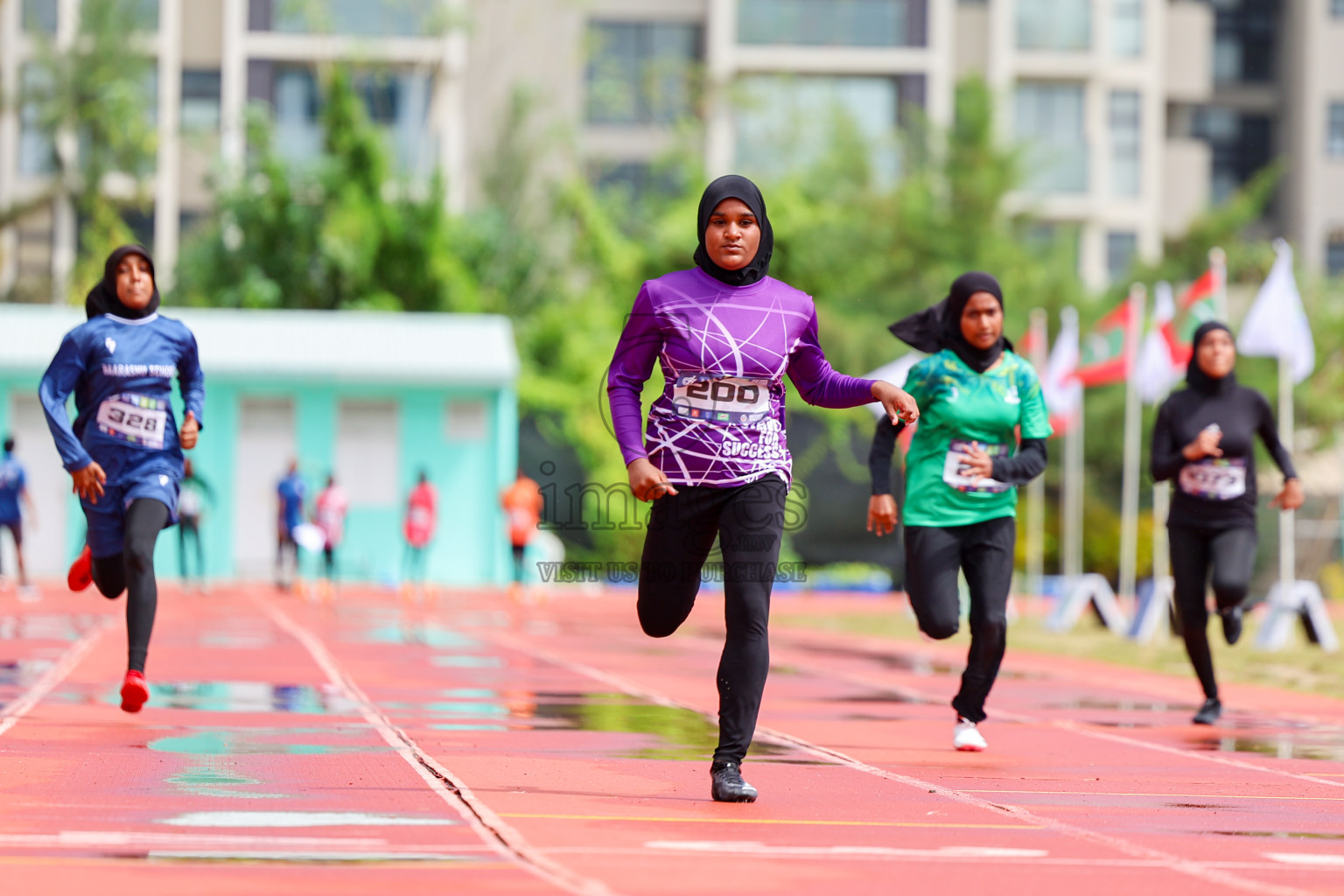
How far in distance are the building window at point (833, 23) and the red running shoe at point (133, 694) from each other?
43422 mm

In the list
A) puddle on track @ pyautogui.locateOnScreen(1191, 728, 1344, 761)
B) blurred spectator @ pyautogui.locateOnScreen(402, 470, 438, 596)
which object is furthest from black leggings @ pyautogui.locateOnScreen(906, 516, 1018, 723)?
blurred spectator @ pyautogui.locateOnScreen(402, 470, 438, 596)

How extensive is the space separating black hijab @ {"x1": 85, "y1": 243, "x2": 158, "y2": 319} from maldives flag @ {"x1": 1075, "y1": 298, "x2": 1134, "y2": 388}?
15.9 meters

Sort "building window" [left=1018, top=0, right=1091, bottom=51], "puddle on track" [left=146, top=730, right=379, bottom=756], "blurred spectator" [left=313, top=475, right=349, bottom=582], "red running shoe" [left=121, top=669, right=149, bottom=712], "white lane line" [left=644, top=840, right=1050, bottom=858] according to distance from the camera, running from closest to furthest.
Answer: "white lane line" [left=644, top=840, right=1050, bottom=858] < "puddle on track" [left=146, top=730, right=379, bottom=756] < "red running shoe" [left=121, top=669, right=149, bottom=712] < "blurred spectator" [left=313, top=475, right=349, bottom=582] < "building window" [left=1018, top=0, right=1091, bottom=51]

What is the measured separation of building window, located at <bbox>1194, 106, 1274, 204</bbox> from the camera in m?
54.2

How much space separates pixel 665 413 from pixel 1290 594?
11.8m

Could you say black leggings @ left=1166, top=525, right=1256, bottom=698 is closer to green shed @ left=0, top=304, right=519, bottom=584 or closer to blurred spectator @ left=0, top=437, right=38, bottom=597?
blurred spectator @ left=0, top=437, right=38, bottom=597

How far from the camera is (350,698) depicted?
413 inches

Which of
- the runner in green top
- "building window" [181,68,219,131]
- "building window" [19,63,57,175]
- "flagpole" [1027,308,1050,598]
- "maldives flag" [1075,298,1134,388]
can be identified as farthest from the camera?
"building window" [181,68,219,131]

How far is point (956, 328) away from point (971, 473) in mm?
671

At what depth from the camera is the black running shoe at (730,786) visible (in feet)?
21.7

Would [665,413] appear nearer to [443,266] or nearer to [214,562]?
[214,562]

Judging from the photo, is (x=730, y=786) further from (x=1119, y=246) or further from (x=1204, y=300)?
(x=1119, y=246)

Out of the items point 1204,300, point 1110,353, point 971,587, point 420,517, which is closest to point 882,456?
point 971,587

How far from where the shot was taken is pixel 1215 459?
10555mm
